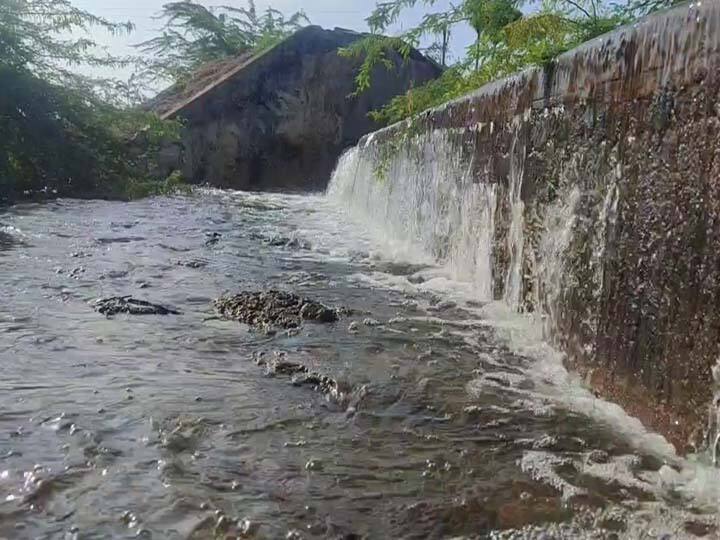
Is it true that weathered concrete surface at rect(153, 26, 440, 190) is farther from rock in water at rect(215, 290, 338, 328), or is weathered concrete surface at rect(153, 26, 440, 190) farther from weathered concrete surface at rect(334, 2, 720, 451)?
weathered concrete surface at rect(334, 2, 720, 451)

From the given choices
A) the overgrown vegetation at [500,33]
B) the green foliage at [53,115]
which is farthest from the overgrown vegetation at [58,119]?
the overgrown vegetation at [500,33]

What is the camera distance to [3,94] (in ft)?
33.7

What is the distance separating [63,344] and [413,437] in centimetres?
163

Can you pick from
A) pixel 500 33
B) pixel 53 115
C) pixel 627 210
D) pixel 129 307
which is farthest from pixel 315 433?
pixel 53 115

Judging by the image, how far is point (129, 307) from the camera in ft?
12.0

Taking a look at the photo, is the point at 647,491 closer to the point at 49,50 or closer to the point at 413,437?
the point at 413,437

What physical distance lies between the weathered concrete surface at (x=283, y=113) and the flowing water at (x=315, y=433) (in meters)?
14.7

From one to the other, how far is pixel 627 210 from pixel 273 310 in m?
1.92

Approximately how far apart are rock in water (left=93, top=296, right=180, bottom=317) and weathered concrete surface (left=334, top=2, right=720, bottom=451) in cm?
199

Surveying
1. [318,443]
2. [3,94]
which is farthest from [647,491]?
[3,94]

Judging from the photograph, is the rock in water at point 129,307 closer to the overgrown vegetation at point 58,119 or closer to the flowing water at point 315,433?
the flowing water at point 315,433

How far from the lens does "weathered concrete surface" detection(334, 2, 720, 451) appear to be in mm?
2092

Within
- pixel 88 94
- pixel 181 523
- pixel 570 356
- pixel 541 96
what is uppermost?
pixel 88 94

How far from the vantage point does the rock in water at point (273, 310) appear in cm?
360
